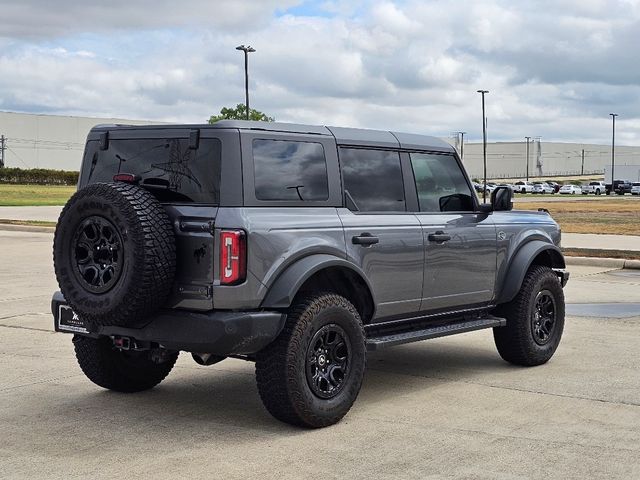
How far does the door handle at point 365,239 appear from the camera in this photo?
639 centimetres

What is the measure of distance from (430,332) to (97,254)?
2.58 meters

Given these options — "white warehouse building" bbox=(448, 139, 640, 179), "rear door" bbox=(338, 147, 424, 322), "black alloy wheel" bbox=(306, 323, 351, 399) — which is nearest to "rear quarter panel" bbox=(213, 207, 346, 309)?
"rear door" bbox=(338, 147, 424, 322)

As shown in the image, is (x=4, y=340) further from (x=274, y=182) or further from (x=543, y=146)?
Result: (x=543, y=146)

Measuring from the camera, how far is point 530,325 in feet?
26.1

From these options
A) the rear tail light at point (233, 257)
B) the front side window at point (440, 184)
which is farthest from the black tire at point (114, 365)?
the front side window at point (440, 184)

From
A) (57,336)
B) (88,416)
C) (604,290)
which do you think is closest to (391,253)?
(88,416)

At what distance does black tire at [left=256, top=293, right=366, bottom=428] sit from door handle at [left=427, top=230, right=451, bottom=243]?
109cm

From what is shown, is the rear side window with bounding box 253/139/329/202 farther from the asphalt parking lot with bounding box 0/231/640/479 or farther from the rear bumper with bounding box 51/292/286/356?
the asphalt parking lot with bounding box 0/231/640/479

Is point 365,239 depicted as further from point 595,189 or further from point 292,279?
point 595,189

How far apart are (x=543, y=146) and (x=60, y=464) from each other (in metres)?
170

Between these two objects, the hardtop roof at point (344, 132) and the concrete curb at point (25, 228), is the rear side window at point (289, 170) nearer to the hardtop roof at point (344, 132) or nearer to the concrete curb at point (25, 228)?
the hardtop roof at point (344, 132)

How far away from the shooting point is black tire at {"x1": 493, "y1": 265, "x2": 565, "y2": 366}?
7.90 metres

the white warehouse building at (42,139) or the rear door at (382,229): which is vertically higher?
the white warehouse building at (42,139)

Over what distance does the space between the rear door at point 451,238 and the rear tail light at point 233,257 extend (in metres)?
1.82
